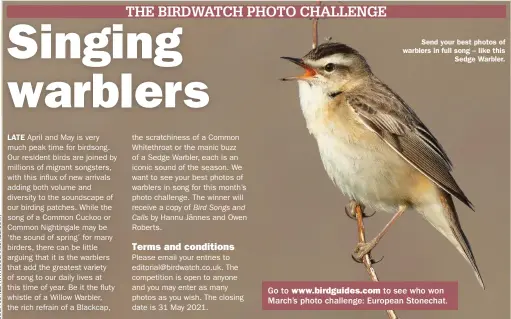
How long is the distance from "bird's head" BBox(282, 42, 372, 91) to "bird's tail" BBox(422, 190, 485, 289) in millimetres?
1184

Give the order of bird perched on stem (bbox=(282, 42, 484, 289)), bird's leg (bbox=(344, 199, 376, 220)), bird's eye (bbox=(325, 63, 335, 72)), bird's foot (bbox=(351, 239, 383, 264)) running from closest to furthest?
bird perched on stem (bbox=(282, 42, 484, 289))
bird's eye (bbox=(325, 63, 335, 72))
bird's foot (bbox=(351, 239, 383, 264))
bird's leg (bbox=(344, 199, 376, 220))

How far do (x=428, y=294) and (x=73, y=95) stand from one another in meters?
3.49

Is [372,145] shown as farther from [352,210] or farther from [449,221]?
[449,221]

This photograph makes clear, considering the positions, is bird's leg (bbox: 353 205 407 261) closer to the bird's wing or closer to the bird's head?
the bird's wing

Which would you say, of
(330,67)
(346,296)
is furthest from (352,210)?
(330,67)

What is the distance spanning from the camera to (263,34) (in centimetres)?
976

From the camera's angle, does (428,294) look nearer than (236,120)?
Yes

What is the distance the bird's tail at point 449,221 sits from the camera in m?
7.43

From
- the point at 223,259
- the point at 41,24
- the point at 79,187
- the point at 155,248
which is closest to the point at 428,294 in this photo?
the point at 223,259

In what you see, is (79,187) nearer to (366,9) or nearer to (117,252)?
(117,252)

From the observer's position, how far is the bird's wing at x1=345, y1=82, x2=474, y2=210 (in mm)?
7234

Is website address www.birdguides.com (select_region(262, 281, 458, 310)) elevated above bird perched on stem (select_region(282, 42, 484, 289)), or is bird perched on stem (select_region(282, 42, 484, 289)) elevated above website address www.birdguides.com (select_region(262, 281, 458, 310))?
bird perched on stem (select_region(282, 42, 484, 289))

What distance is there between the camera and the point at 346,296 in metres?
7.80

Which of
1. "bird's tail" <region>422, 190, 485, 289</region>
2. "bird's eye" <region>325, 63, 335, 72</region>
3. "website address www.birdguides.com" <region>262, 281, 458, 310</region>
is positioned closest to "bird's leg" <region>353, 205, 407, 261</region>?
"bird's tail" <region>422, 190, 485, 289</region>
